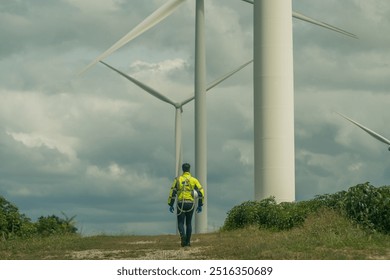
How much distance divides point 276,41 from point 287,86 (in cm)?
246

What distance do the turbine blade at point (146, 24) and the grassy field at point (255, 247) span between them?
13.0 meters

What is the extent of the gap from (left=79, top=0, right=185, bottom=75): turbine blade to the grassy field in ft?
42.6

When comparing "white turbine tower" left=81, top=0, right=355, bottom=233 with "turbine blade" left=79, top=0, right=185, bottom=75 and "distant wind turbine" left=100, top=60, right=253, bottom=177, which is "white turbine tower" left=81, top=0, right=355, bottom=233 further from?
"distant wind turbine" left=100, top=60, right=253, bottom=177

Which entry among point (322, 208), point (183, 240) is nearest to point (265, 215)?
point (322, 208)

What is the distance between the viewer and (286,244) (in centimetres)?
2852

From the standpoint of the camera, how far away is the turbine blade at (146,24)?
152 feet

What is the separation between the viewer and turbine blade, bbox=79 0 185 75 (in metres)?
46.2

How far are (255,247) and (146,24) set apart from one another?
78.2 ft

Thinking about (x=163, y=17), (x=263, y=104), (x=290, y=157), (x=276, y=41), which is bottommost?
(x=290, y=157)

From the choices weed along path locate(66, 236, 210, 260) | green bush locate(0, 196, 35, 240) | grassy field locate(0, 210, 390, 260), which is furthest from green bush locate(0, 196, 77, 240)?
weed along path locate(66, 236, 210, 260)

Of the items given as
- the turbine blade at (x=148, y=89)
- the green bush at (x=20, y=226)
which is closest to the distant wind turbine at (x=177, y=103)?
the turbine blade at (x=148, y=89)
